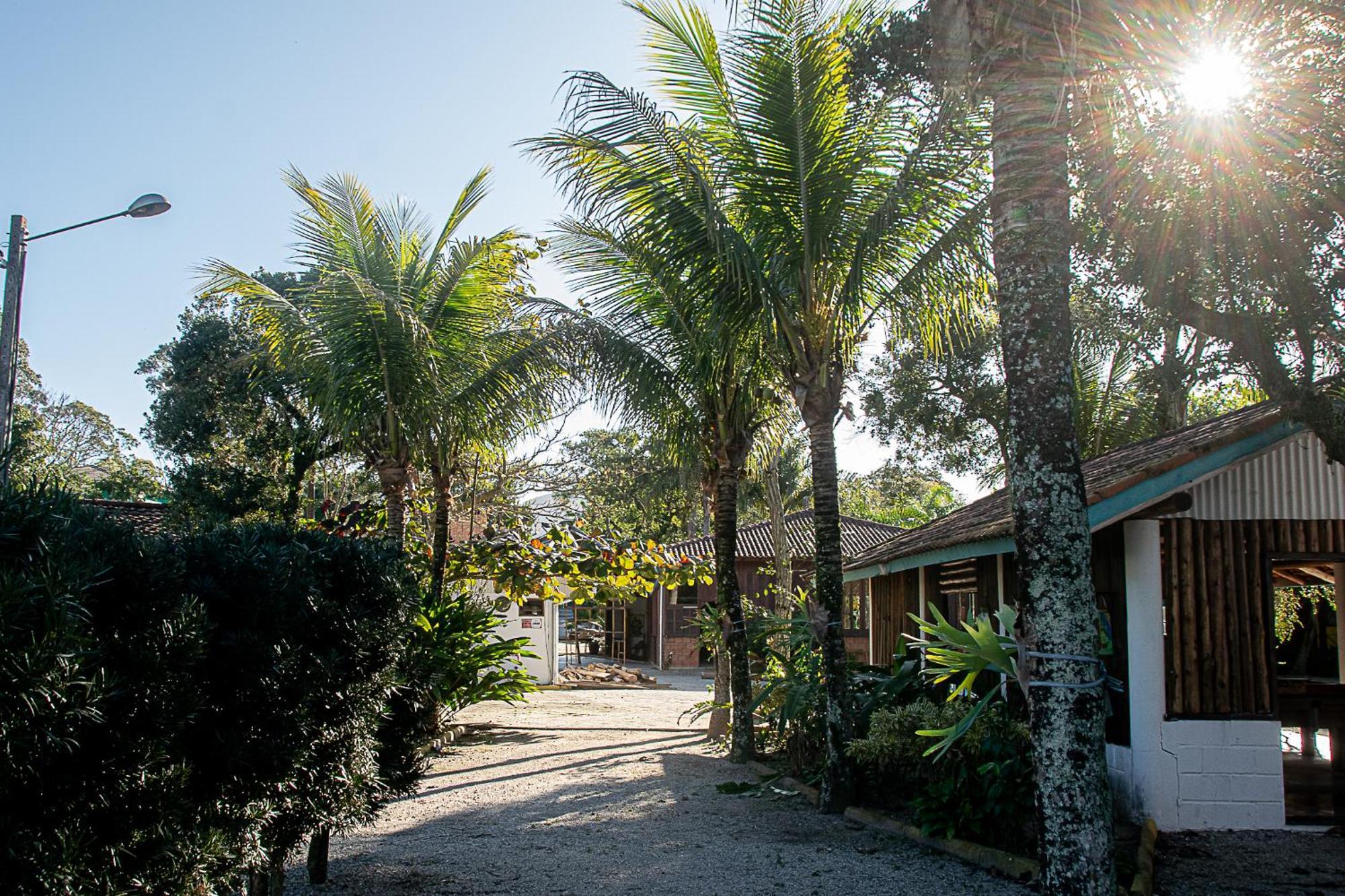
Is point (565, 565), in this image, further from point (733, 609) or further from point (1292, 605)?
point (1292, 605)

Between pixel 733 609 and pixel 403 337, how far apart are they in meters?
5.00

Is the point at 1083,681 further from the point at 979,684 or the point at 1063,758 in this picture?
the point at 979,684

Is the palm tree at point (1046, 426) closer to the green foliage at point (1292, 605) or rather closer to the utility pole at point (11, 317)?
the utility pole at point (11, 317)

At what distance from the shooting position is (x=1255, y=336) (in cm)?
710

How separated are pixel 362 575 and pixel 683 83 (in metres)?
5.64

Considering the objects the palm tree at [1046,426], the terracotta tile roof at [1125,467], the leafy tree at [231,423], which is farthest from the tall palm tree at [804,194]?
the leafy tree at [231,423]

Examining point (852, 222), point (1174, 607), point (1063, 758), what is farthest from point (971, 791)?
point (852, 222)

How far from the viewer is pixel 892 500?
139 feet

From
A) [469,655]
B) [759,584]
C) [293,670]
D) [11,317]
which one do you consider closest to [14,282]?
[11,317]

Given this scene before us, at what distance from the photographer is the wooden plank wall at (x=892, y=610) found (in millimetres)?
14117

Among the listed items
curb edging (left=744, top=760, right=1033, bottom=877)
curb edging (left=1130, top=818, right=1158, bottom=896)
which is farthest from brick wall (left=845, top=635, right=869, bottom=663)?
curb edging (left=1130, top=818, right=1158, bottom=896)

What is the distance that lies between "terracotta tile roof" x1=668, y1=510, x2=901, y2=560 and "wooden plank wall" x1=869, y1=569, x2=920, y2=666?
11023mm

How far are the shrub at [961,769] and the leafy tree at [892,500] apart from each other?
26.0m

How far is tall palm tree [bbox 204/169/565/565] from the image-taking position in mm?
11594
